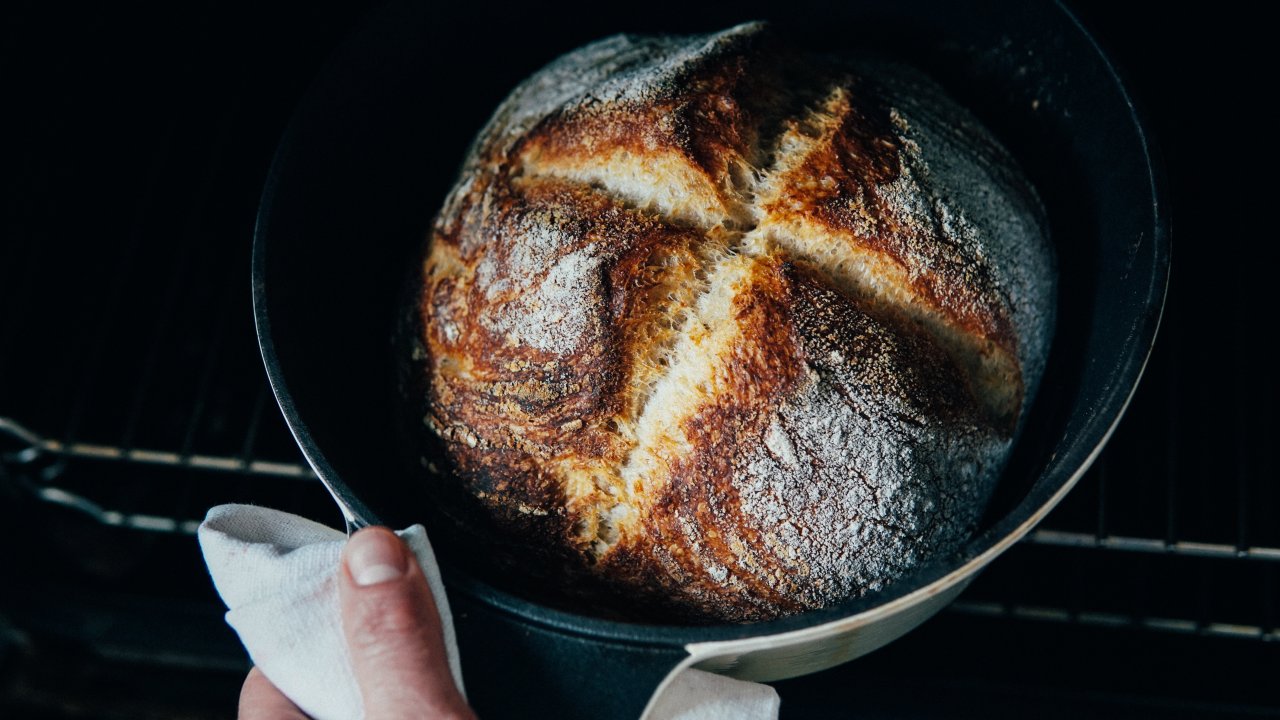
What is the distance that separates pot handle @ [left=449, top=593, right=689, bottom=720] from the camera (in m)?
0.75

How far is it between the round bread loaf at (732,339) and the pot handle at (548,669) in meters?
0.12

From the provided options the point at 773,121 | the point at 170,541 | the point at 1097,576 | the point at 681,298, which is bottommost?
the point at 170,541

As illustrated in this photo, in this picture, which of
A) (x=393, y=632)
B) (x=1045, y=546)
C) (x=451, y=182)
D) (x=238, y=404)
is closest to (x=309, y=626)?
(x=393, y=632)

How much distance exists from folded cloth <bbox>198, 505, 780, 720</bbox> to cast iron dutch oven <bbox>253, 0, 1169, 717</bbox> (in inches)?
1.0

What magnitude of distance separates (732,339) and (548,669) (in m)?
0.31

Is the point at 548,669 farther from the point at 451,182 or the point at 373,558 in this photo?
the point at 451,182

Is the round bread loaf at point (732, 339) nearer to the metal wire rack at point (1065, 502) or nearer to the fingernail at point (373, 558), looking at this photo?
the fingernail at point (373, 558)

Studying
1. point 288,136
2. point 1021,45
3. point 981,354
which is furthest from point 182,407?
point 1021,45

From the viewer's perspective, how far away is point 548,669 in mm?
772

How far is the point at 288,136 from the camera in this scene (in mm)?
938

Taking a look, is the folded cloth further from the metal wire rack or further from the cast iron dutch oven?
the metal wire rack

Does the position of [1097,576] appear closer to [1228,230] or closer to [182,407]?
[1228,230]

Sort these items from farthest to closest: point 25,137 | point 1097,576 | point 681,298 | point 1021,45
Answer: point 25,137 → point 1097,576 → point 1021,45 → point 681,298

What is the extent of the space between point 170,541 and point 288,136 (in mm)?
722
